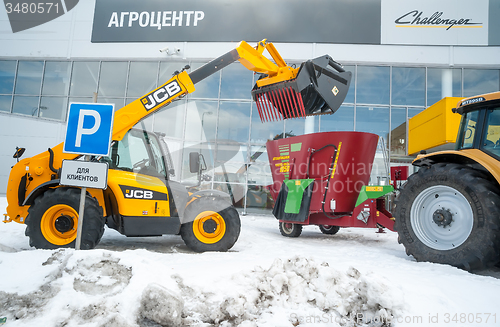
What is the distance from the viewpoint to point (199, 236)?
4.73m

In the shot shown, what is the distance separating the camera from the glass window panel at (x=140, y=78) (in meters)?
12.8

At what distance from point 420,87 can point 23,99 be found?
608 inches

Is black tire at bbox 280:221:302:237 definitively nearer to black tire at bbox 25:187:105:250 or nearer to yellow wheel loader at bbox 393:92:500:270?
yellow wheel loader at bbox 393:92:500:270

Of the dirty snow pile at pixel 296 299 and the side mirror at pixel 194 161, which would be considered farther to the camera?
the side mirror at pixel 194 161

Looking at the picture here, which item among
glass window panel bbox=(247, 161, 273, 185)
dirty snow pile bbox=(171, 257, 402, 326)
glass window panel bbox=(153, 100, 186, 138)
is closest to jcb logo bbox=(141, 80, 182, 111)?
dirty snow pile bbox=(171, 257, 402, 326)

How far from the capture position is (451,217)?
151 inches

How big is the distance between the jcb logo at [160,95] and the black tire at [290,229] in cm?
370

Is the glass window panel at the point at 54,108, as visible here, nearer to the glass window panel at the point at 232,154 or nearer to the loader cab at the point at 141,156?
the glass window panel at the point at 232,154

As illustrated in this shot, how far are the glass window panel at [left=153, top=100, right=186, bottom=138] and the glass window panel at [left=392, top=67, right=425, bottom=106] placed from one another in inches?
308

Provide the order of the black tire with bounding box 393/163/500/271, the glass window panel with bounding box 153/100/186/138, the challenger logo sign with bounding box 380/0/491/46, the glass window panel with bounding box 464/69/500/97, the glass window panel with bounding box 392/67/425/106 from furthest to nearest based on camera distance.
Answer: the glass window panel with bounding box 153/100/186/138, the glass window panel with bounding box 392/67/425/106, the glass window panel with bounding box 464/69/500/97, the challenger logo sign with bounding box 380/0/491/46, the black tire with bounding box 393/163/500/271

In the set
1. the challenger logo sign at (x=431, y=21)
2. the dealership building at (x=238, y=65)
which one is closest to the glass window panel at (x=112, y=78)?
the dealership building at (x=238, y=65)

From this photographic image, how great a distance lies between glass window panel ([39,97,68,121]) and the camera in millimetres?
12992

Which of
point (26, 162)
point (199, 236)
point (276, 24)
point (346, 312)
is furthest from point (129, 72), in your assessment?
point (346, 312)

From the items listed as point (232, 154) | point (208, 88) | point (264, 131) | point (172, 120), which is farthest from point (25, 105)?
point (264, 131)
